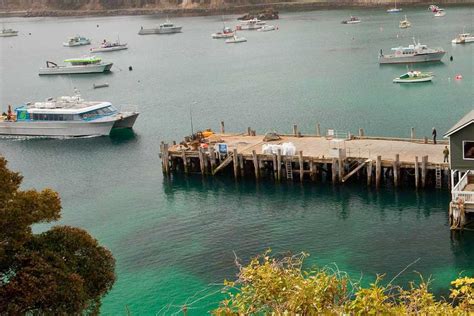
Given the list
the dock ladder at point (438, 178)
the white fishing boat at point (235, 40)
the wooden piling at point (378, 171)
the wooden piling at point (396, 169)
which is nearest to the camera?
the dock ladder at point (438, 178)

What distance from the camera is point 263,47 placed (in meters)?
170

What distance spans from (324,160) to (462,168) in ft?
43.0

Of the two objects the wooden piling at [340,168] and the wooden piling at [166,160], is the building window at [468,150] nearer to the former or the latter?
the wooden piling at [340,168]

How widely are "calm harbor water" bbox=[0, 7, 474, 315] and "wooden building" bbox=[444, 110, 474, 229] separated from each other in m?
1.41

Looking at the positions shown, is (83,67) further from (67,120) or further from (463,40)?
(463,40)

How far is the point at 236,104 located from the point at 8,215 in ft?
254

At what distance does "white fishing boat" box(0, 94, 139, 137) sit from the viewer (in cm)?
8812

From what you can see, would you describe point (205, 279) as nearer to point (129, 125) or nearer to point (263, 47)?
point (129, 125)

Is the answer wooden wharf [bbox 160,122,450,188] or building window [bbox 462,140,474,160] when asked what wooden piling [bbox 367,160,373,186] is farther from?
building window [bbox 462,140,474,160]

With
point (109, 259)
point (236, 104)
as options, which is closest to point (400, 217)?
point (109, 259)

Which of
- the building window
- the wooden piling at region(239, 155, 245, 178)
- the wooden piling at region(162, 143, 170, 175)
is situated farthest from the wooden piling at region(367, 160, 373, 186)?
the wooden piling at region(162, 143, 170, 175)

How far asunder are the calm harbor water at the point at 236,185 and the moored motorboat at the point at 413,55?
2537 mm

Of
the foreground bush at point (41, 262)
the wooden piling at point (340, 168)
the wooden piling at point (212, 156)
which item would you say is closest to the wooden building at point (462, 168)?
the wooden piling at point (340, 168)

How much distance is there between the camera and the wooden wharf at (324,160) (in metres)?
58.0
